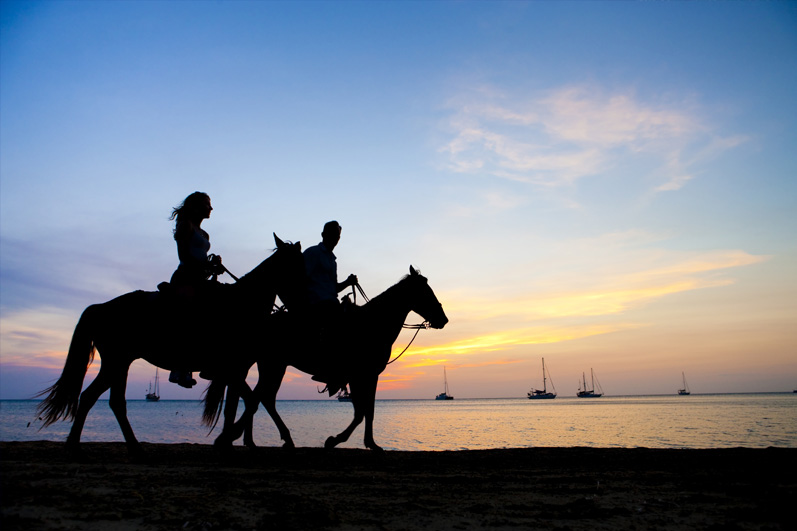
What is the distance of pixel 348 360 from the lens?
26.5ft

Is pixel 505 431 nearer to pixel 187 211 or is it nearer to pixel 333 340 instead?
pixel 333 340

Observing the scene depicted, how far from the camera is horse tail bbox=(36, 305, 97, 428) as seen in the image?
6.30 meters

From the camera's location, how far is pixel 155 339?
21.2 ft

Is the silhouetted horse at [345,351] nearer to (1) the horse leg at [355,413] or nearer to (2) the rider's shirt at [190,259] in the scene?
(1) the horse leg at [355,413]

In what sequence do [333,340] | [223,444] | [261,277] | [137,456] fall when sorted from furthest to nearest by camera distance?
[333,340]
[261,277]
[223,444]
[137,456]

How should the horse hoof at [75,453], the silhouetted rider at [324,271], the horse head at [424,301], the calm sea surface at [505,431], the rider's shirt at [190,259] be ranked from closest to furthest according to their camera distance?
the horse hoof at [75,453] < the rider's shirt at [190,259] < the silhouetted rider at [324,271] < the horse head at [424,301] < the calm sea surface at [505,431]

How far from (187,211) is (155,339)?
1761 mm

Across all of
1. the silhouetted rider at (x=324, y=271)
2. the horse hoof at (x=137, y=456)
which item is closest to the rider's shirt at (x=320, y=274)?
the silhouetted rider at (x=324, y=271)

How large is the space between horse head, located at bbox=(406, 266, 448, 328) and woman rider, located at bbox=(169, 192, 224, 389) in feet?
11.5

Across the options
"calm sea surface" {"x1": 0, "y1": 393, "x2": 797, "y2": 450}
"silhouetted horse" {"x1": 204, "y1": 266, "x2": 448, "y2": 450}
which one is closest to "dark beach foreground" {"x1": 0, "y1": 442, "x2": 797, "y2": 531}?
"silhouetted horse" {"x1": 204, "y1": 266, "x2": 448, "y2": 450}

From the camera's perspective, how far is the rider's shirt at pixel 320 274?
782 centimetres

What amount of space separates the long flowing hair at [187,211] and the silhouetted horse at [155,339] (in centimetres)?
90

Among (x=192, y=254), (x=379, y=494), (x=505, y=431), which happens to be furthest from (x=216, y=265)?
(x=505, y=431)

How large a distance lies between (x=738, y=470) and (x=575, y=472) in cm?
220
